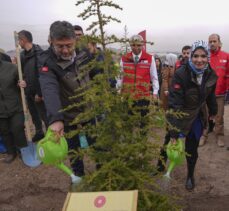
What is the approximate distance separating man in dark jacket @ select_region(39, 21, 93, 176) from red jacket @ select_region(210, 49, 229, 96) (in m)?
3.39

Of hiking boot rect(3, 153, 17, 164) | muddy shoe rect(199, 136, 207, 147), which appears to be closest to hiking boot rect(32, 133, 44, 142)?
hiking boot rect(3, 153, 17, 164)

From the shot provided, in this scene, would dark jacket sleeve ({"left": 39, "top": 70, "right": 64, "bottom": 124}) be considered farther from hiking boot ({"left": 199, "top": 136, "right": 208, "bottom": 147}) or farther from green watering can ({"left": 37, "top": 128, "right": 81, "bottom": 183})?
hiking boot ({"left": 199, "top": 136, "right": 208, "bottom": 147})

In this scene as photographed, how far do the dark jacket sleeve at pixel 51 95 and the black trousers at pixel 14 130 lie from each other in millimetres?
2807

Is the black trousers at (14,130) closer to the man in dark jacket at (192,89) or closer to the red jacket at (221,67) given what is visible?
the man in dark jacket at (192,89)

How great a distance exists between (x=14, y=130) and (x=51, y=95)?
119 inches

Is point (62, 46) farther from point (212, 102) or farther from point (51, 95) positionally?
point (212, 102)

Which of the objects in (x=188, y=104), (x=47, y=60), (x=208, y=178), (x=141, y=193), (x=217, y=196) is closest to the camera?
(x=141, y=193)

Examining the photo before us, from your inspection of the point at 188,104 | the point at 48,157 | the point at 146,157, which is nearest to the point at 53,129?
the point at 48,157

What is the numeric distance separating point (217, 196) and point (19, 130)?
133 inches

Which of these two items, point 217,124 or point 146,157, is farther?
point 217,124

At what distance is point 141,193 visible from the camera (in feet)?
7.25

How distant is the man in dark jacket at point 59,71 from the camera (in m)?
2.58

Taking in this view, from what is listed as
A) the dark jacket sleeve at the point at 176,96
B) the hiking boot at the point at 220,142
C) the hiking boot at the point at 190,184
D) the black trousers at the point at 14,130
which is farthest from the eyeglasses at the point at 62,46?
the hiking boot at the point at 220,142

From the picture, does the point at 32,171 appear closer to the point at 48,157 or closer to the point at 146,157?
the point at 48,157
